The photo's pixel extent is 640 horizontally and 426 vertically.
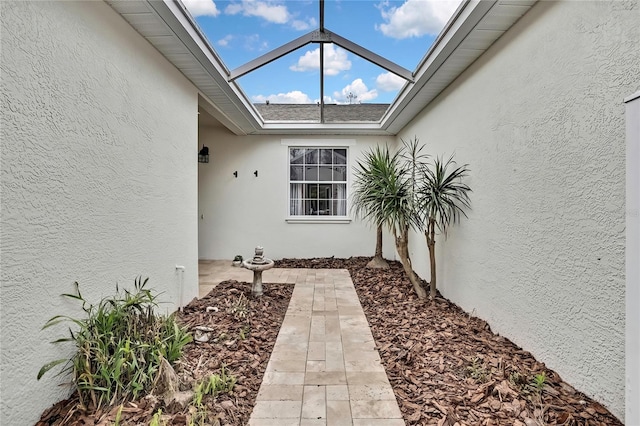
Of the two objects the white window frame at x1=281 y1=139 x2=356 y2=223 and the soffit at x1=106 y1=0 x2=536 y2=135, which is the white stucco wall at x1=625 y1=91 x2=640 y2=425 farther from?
the white window frame at x1=281 y1=139 x2=356 y2=223

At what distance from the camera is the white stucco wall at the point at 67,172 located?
1.69 metres

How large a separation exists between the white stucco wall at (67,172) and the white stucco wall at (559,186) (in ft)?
10.8

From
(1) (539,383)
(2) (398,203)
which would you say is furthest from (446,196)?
(1) (539,383)

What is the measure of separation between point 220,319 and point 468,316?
2.79m

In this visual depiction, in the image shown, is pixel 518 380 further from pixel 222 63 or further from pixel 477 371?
pixel 222 63

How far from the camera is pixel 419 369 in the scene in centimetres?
252

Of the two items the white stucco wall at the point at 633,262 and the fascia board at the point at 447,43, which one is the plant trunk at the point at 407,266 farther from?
the white stucco wall at the point at 633,262

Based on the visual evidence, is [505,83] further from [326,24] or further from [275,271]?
[275,271]

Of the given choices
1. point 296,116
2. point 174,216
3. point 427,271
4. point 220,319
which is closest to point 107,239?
point 174,216

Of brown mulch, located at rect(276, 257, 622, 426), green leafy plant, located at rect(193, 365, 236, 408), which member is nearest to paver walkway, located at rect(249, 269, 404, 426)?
brown mulch, located at rect(276, 257, 622, 426)

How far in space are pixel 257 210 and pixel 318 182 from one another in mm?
1541

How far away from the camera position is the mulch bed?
6.17 feet

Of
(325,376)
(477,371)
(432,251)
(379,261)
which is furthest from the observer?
(379,261)

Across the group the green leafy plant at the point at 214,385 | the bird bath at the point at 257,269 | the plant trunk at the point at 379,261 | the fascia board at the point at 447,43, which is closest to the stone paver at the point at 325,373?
the green leafy plant at the point at 214,385
